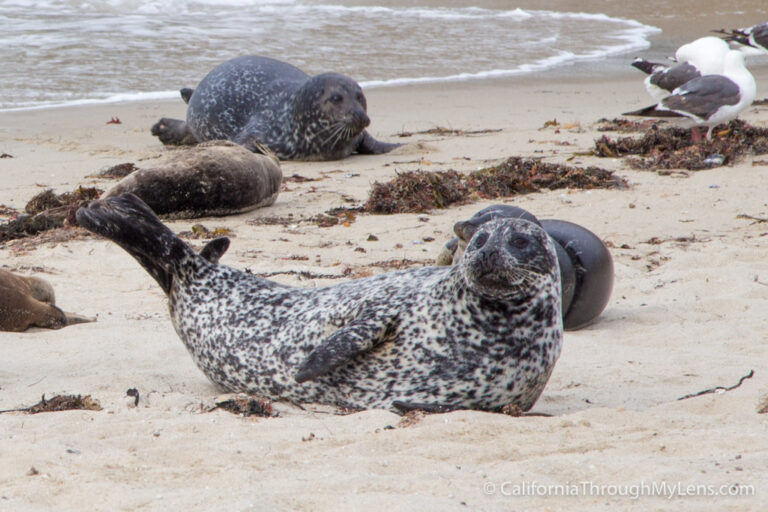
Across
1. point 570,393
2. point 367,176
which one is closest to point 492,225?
point 570,393

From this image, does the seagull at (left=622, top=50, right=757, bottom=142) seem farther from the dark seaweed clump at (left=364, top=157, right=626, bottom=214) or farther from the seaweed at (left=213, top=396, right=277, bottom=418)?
the seaweed at (left=213, top=396, right=277, bottom=418)

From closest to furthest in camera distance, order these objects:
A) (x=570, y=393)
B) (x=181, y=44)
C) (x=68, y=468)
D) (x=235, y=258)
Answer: (x=68, y=468) → (x=570, y=393) → (x=235, y=258) → (x=181, y=44)

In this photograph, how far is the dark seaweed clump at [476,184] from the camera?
7.02 m

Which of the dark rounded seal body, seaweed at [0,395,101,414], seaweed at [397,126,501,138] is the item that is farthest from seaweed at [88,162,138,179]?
seaweed at [0,395,101,414]

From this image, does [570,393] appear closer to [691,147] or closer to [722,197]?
[722,197]

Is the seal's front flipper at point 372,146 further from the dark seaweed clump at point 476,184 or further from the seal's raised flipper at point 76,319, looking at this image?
the seal's raised flipper at point 76,319

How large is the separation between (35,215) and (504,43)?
1213 cm

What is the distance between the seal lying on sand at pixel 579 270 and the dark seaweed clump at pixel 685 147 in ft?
11.9

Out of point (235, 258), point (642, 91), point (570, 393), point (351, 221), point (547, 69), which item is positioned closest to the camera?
point (570, 393)

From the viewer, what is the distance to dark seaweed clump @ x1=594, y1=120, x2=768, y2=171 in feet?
26.6

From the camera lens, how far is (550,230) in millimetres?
4707

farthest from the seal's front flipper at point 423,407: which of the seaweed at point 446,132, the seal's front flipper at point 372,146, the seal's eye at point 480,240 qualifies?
the seaweed at point 446,132

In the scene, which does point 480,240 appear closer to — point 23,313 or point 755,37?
point 23,313

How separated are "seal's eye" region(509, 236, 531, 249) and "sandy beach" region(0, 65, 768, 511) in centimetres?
58
